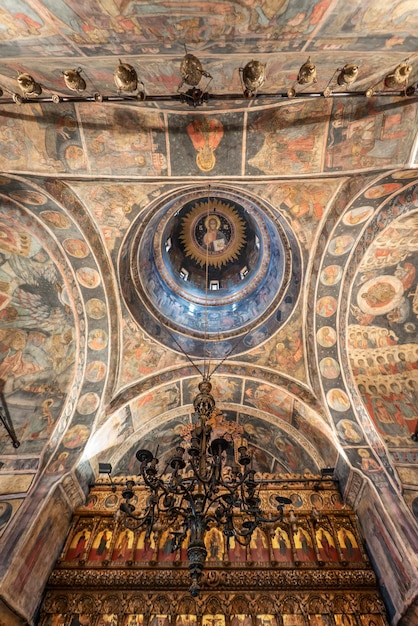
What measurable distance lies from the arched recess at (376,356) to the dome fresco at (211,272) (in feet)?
5.05

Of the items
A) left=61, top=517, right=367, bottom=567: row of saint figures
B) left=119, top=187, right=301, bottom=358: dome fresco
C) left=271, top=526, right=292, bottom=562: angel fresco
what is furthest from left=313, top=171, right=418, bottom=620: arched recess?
left=271, top=526, right=292, bottom=562: angel fresco

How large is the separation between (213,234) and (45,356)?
773 centimetres

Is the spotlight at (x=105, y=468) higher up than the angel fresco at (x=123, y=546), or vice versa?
the spotlight at (x=105, y=468)

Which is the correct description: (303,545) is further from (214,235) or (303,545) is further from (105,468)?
(214,235)

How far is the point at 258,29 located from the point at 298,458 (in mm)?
11009

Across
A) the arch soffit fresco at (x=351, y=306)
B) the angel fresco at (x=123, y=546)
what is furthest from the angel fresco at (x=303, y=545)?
the angel fresco at (x=123, y=546)

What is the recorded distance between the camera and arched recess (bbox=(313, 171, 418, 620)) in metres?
6.63

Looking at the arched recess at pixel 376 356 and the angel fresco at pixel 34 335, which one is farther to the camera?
the angel fresco at pixel 34 335

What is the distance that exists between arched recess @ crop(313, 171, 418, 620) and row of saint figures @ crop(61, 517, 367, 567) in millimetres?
647

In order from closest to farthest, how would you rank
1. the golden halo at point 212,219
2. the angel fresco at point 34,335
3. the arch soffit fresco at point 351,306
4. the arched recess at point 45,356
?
the arch soffit fresco at point 351,306, the arched recess at point 45,356, the angel fresco at point 34,335, the golden halo at point 212,219

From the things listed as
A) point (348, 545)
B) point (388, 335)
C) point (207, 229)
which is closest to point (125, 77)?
point (388, 335)

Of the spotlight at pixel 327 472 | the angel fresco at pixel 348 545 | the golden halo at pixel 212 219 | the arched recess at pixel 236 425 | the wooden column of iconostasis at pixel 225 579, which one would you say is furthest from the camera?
the golden halo at pixel 212 219

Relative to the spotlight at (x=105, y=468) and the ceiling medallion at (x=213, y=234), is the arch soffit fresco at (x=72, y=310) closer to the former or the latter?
the spotlight at (x=105, y=468)

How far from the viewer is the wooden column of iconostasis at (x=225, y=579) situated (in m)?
6.15
